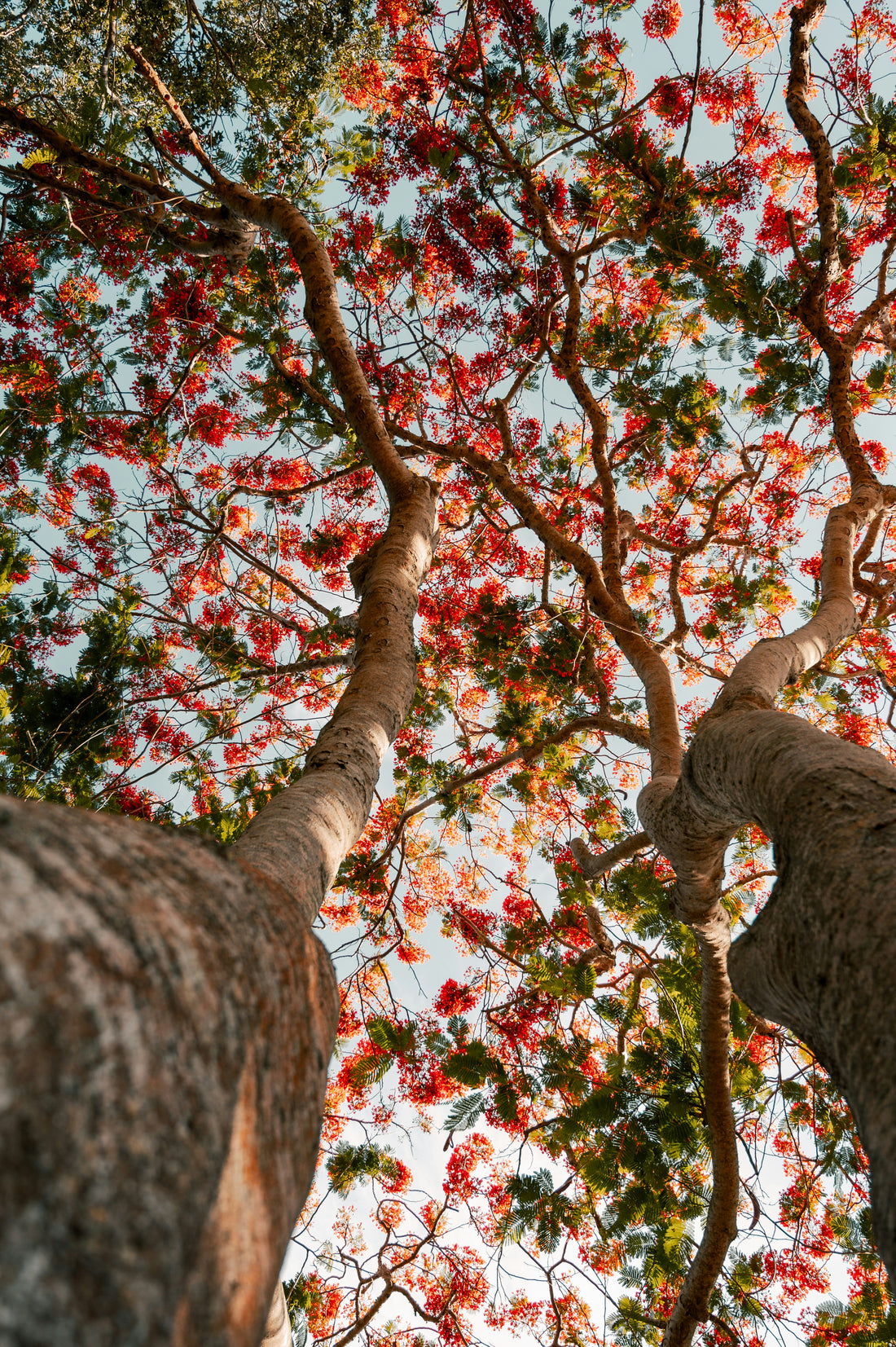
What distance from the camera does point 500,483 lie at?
14.4ft

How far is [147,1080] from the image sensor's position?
46 centimetres

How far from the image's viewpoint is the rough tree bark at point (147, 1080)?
36cm

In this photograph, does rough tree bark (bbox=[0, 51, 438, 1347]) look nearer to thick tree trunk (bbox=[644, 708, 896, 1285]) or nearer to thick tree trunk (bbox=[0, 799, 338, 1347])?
thick tree trunk (bbox=[0, 799, 338, 1347])

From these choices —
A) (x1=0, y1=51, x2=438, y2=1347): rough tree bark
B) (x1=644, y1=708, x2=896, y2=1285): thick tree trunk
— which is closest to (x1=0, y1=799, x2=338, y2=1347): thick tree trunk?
(x1=0, y1=51, x2=438, y2=1347): rough tree bark

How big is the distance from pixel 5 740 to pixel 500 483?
345 centimetres

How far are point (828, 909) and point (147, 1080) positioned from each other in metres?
1.00

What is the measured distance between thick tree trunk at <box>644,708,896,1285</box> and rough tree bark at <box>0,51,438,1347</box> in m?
0.66

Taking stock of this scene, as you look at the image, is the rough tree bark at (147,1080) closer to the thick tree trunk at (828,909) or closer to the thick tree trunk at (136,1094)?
the thick tree trunk at (136,1094)

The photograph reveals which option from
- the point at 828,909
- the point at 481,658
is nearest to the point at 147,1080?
the point at 828,909

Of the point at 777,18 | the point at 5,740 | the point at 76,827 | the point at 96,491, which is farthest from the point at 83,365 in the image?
the point at 777,18

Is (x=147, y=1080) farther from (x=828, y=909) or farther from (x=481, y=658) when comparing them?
(x=481, y=658)

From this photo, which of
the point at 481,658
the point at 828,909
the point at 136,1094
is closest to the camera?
the point at 136,1094

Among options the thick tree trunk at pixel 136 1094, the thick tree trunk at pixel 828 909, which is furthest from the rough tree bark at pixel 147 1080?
the thick tree trunk at pixel 828 909

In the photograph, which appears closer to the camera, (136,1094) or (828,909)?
(136,1094)
